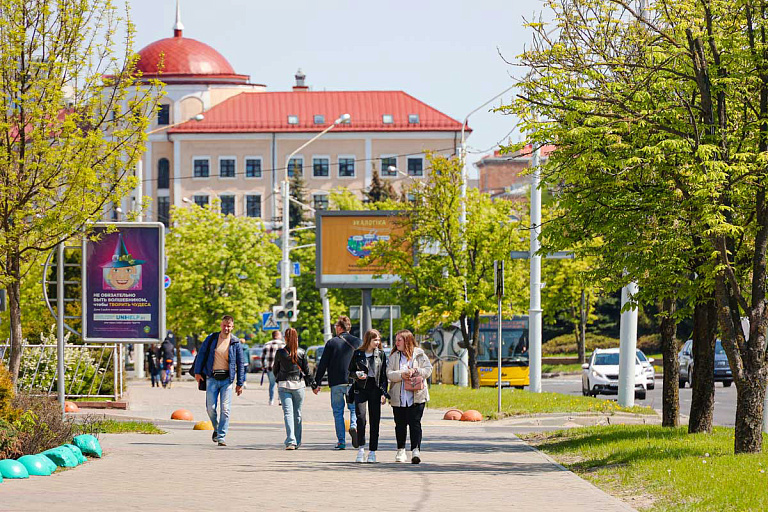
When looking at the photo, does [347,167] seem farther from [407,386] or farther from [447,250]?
[407,386]

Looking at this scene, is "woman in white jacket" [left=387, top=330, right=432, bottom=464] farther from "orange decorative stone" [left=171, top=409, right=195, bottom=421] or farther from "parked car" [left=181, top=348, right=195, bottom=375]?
"parked car" [left=181, top=348, right=195, bottom=375]

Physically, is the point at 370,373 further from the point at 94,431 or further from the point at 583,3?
the point at 583,3

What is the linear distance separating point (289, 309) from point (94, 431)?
25.5 metres

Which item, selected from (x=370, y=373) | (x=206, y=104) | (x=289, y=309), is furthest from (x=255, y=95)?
(x=370, y=373)

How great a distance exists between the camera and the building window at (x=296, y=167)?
106 m

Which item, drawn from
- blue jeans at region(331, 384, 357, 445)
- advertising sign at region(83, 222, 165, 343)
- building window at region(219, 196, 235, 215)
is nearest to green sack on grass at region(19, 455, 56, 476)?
blue jeans at region(331, 384, 357, 445)

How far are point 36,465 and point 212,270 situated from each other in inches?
1752

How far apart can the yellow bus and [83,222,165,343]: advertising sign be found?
24.1 metres

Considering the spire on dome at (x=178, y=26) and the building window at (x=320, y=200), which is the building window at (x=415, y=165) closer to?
the building window at (x=320, y=200)

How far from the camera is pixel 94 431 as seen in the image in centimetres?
1731

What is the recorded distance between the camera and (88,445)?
16.0 meters

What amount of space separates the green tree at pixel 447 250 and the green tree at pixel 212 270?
19.4 metres

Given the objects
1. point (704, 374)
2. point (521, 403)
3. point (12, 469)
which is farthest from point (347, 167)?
point (12, 469)

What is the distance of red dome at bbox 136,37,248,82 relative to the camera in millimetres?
112375
